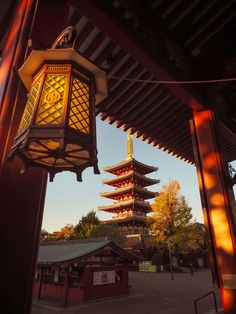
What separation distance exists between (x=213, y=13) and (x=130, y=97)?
1817mm

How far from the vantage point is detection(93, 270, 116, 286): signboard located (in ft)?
46.8

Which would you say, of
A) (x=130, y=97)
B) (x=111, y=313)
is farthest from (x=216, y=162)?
(x=111, y=313)

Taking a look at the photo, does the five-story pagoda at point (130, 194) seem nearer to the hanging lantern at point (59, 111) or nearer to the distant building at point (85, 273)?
the distant building at point (85, 273)

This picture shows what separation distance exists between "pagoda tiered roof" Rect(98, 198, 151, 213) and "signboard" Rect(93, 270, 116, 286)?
74.1 feet

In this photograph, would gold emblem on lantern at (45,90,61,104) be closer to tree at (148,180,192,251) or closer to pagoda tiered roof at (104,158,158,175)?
tree at (148,180,192,251)

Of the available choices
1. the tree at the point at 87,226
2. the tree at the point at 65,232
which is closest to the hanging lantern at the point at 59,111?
the tree at the point at 87,226

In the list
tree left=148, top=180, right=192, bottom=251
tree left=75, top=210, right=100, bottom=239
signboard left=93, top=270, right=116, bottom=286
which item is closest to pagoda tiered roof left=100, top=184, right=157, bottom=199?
tree left=75, top=210, right=100, bottom=239

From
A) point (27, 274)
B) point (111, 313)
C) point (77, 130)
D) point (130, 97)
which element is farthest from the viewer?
point (111, 313)

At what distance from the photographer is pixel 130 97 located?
4.62 m

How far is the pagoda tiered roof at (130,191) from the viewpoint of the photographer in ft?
127

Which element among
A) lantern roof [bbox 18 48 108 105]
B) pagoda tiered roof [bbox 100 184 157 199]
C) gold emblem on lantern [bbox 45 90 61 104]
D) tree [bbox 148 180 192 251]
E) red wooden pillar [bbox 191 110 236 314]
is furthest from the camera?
pagoda tiered roof [bbox 100 184 157 199]

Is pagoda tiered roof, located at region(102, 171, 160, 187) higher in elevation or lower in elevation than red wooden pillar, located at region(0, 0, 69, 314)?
higher

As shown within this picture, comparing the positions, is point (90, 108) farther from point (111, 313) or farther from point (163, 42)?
point (111, 313)

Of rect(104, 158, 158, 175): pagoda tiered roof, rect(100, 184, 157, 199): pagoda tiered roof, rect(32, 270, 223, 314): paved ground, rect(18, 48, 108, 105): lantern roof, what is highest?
rect(104, 158, 158, 175): pagoda tiered roof
